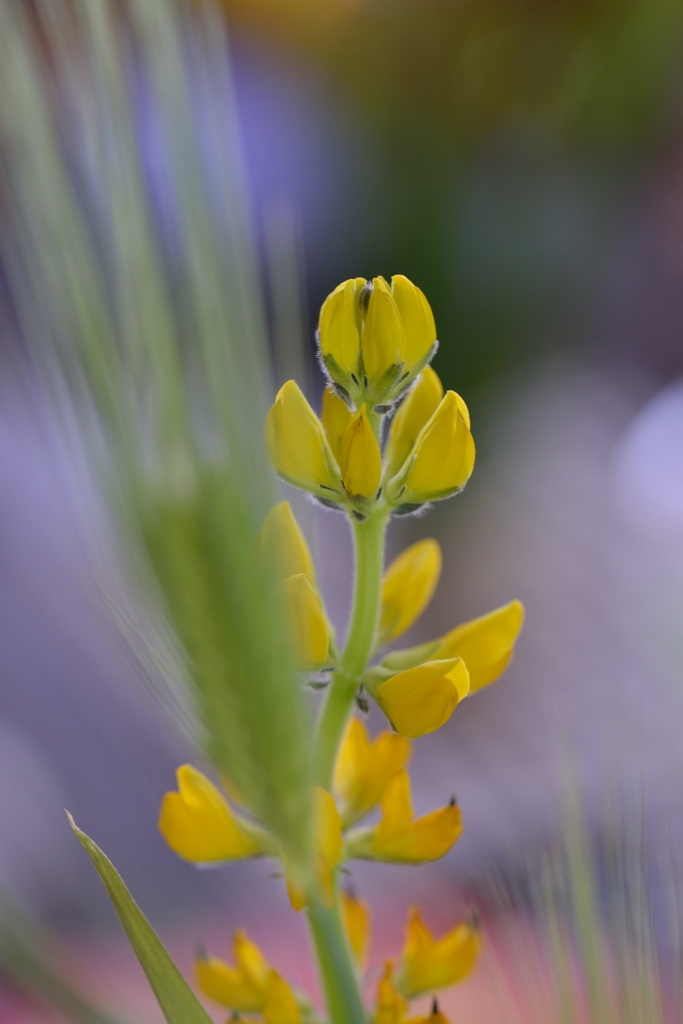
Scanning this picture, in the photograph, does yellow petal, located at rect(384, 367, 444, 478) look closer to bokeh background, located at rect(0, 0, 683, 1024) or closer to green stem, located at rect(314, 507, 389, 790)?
green stem, located at rect(314, 507, 389, 790)

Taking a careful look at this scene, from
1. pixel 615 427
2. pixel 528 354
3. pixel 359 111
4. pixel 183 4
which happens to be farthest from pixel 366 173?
pixel 183 4

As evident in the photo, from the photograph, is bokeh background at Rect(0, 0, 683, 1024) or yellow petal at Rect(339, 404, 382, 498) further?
bokeh background at Rect(0, 0, 683, 1024)

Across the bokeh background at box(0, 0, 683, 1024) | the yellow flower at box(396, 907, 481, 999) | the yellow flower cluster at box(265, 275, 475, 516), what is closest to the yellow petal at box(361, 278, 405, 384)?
the yellow flower cluster at box(265, 275, 475, 516)

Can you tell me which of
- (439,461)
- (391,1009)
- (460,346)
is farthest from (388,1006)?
(460,346)

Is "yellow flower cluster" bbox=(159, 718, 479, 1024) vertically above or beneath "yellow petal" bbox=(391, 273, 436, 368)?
beneath

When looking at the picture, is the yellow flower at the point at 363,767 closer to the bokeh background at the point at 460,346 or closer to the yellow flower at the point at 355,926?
the yellow flower at the point at 355,926

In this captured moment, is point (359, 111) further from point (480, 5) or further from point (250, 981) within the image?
point (250, 981)
